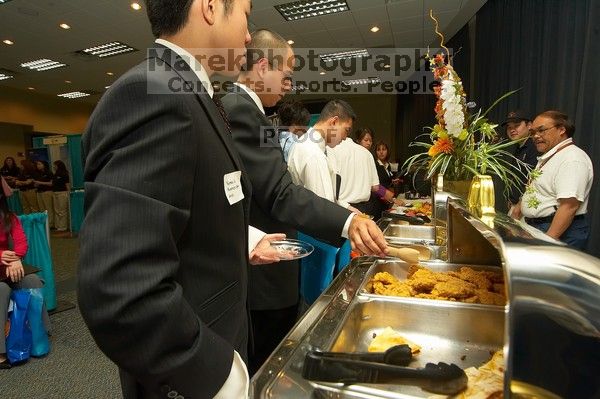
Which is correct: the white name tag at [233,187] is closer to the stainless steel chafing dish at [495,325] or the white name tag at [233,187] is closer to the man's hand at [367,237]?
the stainless steel chafing dish at [495,325]

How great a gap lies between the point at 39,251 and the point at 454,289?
3592 mm

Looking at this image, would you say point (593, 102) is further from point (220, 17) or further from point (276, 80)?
point (220, 17)

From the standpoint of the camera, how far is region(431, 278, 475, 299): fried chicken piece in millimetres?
1050

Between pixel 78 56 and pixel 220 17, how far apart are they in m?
8.66

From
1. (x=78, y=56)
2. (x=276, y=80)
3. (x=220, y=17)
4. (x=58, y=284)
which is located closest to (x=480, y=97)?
(x=276, y=80)

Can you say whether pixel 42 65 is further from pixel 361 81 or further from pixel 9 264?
pixel 361 81

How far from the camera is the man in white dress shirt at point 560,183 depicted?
2.55 m

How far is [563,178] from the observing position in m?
2.59

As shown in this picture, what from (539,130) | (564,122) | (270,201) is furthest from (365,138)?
(270,201)

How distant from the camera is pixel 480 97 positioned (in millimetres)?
5605

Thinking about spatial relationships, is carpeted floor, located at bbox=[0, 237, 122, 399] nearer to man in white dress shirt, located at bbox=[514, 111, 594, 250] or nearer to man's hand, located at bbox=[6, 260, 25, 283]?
man's hand, located at bbox=[6, 260, 25, 283]

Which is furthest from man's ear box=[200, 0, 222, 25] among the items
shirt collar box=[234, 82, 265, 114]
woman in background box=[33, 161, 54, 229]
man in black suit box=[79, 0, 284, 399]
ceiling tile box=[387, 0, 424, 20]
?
woman in background box=[33, 161, 54, 229]

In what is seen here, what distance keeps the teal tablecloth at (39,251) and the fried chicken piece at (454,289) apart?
11.6 feet

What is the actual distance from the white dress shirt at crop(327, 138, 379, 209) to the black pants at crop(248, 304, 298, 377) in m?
2.35
